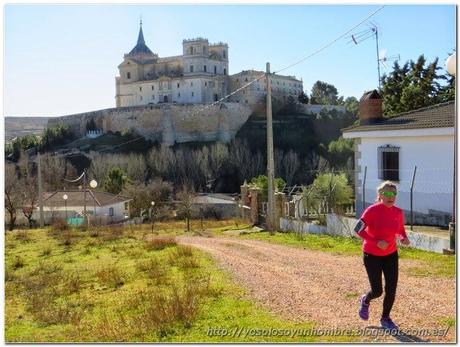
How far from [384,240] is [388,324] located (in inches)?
26.3

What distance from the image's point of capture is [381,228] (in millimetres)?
4371

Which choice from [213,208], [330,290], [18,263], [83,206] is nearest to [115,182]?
[213,208]

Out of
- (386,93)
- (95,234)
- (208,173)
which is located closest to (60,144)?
(208,173)

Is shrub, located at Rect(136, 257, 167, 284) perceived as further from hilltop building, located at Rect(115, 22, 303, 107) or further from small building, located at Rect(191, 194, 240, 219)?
hilltop building, located at Rect(115, 22, 303, 107)

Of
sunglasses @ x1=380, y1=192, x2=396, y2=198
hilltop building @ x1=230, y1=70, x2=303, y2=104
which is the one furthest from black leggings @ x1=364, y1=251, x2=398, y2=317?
hilltop building @ x1=230, y1=70, x2=303, y2=104

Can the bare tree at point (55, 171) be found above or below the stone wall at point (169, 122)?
below

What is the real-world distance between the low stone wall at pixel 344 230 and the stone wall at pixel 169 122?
4944 centimetres

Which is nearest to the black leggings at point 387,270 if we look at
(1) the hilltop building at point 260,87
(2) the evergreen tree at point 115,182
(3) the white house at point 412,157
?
(3) the white house at point 412,157

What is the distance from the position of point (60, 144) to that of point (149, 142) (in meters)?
9.45

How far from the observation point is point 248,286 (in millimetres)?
6137

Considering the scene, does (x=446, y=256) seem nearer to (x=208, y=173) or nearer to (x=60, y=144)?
(x=208, y=173)

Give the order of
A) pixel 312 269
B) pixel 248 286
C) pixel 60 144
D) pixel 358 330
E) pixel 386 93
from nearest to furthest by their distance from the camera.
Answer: pixel 358 330
pixel 248 286
pixel 312 269
pixel 386 93
pixel 60 144

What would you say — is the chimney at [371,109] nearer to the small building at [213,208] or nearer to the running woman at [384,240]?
the running woman at [384,240]

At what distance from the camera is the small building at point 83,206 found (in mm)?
25922
